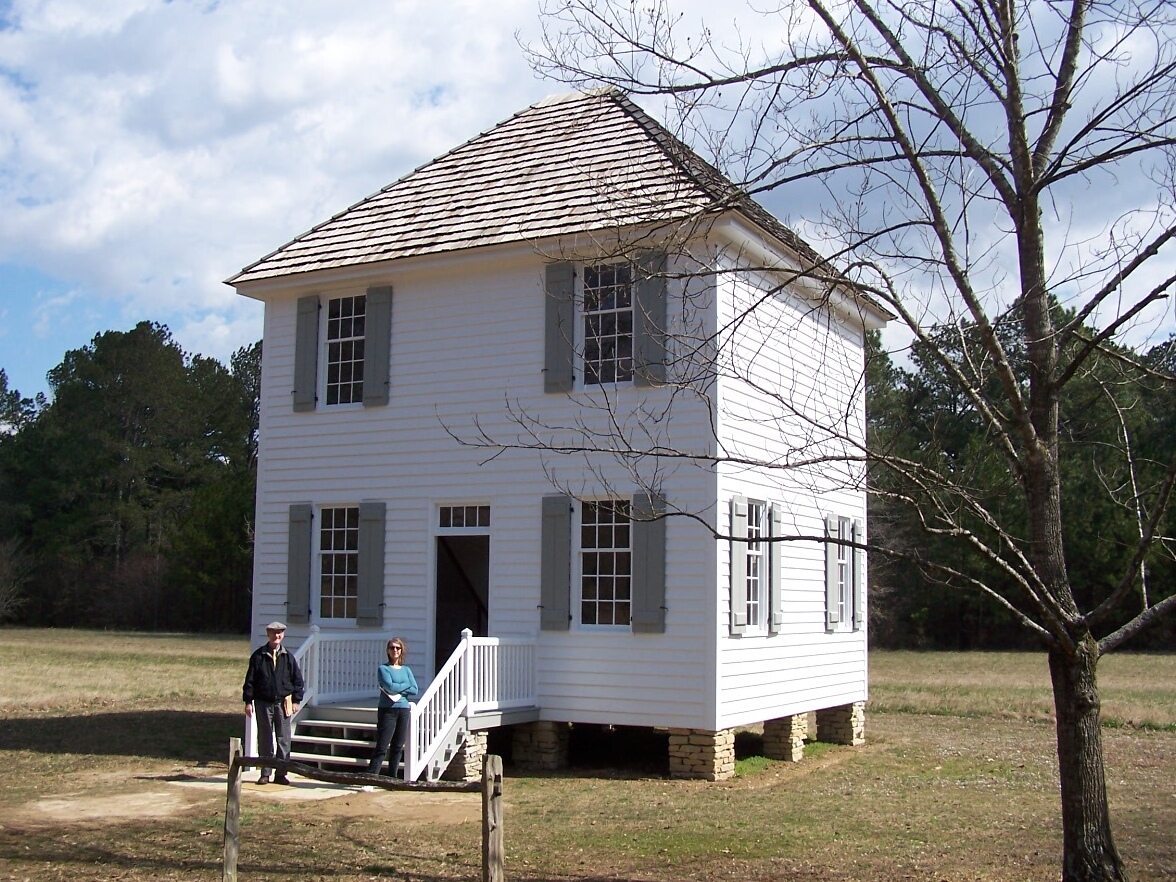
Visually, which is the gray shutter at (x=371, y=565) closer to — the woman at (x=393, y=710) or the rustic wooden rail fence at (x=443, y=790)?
the woman at (x=393, y=710)

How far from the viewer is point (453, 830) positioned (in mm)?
10836

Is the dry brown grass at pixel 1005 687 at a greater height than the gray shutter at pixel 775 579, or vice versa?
the gray shutter at pixel 775 579

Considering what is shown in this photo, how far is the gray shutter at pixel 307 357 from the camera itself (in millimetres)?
17016

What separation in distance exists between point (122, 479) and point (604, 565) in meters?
54.3

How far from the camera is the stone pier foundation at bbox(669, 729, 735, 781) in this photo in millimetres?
14000

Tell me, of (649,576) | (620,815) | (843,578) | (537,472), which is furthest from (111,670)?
(620,815)

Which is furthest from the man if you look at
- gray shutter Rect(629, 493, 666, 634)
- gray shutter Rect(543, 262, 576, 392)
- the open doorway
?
gray shutter Rect(543, 262, 576, 392)

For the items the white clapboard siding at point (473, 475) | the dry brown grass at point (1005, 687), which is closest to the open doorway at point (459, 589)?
the white clapboard siding at point (473, 475)

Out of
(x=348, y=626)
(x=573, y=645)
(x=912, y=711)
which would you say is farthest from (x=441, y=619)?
(x=912, y=711)

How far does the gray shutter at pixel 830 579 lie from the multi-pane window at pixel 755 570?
234 cm

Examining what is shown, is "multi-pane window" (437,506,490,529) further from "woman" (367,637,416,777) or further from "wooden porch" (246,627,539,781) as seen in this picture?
"woman" (367,637,416,777)

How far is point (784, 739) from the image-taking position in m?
16.5

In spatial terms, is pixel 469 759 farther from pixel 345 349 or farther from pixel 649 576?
pixel 345 349

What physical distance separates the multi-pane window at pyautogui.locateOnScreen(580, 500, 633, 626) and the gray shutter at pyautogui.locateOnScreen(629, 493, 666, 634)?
0.31 metres
